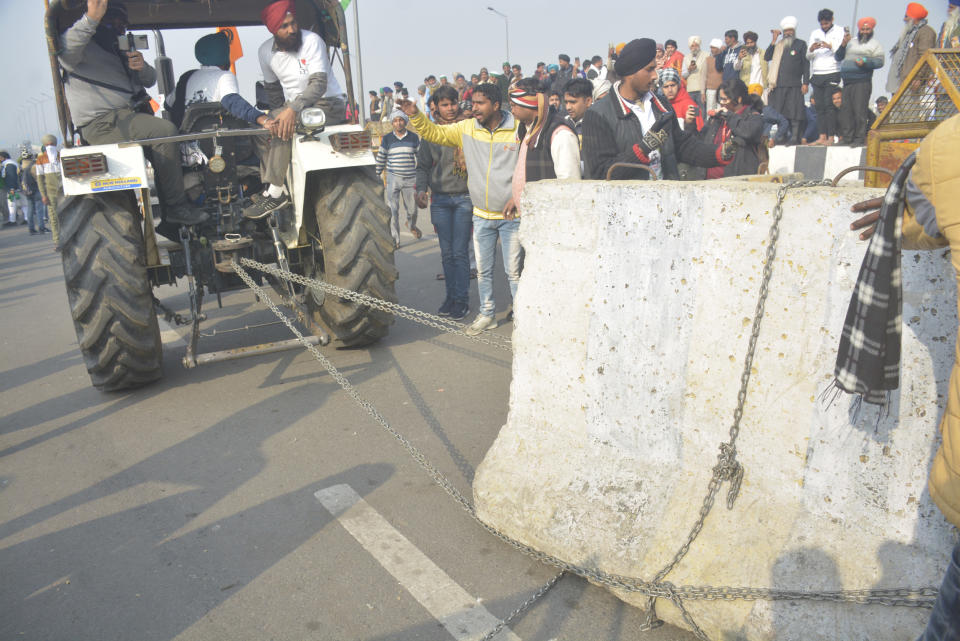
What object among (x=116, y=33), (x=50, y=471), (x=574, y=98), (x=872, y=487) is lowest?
(x=50, y=471)

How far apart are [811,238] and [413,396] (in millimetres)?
3129

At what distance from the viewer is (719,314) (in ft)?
8.66

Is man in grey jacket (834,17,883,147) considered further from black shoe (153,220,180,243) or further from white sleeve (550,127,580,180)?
black shoe (153,220,180,243)

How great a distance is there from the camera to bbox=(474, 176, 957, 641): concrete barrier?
2283 mm

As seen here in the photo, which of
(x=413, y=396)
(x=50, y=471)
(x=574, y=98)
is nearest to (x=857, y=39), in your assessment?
(x=574, y=98)

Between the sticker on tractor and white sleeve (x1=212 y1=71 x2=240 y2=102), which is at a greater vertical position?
white sleeve (x1=212 y1=71 x2=240 y2=102)

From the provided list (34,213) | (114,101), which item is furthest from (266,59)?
(34,213)

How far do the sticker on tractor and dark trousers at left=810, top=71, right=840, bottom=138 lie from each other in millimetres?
10471

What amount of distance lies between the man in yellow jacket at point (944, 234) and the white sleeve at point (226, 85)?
516 cm

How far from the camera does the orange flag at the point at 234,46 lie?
662 cm

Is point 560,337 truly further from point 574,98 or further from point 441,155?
point 441,155

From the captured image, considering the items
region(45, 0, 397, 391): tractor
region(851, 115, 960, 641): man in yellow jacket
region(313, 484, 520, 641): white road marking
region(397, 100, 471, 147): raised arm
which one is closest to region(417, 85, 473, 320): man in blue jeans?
region(397, 100, 471, 147): raised arm

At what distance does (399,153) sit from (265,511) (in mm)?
6805

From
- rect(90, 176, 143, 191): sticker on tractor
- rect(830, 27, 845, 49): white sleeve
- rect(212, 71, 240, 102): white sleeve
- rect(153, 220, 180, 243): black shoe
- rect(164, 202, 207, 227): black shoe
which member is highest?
rect(830, 27, 845, 49): white sleeve
